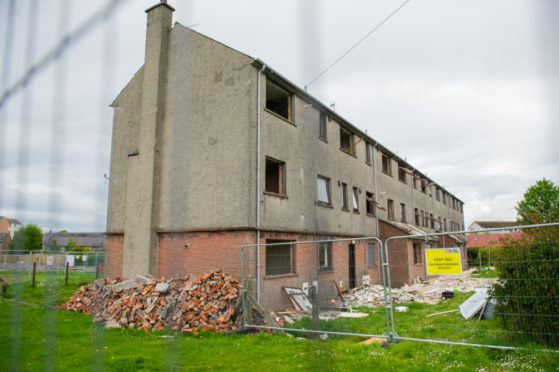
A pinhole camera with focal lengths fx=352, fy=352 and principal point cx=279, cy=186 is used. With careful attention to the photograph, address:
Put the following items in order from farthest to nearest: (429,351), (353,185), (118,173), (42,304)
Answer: (353,185) < (118,173) < (42,304) < (429,351)

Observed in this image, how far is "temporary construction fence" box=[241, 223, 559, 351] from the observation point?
4941mm

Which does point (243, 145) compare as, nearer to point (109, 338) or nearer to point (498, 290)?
point (109, 338)

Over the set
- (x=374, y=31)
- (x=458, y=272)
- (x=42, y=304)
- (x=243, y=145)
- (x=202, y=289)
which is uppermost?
(x=243, y=145)

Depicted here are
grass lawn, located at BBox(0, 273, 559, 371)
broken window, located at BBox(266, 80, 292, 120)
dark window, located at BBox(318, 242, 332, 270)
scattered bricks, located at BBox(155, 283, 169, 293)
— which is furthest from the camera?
dark window, located at BBox(318, 242, 332, 270)

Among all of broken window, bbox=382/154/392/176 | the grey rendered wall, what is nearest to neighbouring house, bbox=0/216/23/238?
the grey rendered wall

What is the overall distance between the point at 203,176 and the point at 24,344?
5904 mm

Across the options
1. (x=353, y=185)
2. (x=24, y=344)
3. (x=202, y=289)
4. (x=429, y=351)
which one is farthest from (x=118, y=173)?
(x=429, y=351)

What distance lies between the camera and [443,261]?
5.77 metres

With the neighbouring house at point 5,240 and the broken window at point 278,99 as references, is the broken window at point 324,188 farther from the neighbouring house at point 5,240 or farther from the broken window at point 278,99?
the neighbouring house at point 5,240

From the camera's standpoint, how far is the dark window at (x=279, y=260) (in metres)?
11.0

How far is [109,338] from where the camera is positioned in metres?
7.27

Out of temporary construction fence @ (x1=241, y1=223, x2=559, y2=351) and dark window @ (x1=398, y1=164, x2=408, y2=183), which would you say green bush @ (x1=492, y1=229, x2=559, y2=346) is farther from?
dark window @ (x1=398, y1=164, x2=408, y2=183)

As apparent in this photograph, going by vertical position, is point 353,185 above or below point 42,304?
above

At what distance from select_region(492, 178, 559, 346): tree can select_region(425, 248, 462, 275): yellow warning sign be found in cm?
59
